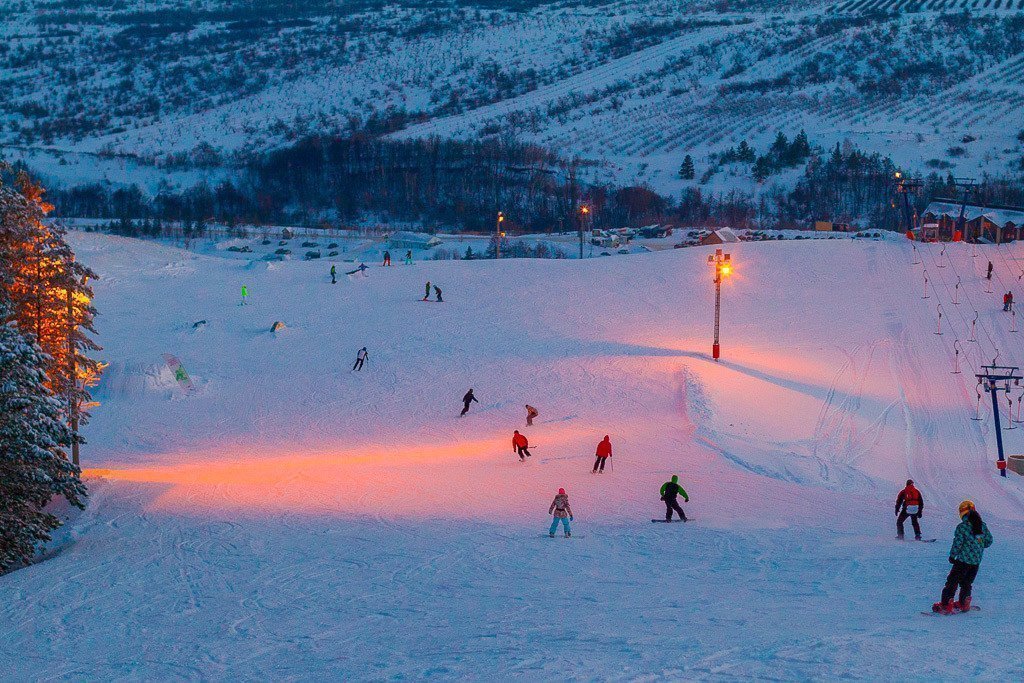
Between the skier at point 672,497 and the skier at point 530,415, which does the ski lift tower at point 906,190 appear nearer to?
the skier at point 530,415

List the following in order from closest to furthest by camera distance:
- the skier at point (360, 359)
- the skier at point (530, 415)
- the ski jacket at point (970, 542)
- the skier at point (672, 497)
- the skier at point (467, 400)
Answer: the ski jacket at point (970, 542)
the skier at point (672, 497)
the skier at point (530, 415)
the skier at point (467, 400)
the skier at point (360, 359)

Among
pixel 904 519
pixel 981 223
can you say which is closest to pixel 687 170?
pixel 981 223

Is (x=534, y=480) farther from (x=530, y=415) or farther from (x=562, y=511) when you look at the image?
(x=530, y=415)

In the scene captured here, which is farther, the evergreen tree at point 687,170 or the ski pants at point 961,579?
the evergreen tree at point 687,170

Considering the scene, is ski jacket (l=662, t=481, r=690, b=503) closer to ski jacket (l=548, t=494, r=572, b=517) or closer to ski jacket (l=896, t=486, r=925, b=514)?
ski jacket (l=548, t=494, r=572, b=517)

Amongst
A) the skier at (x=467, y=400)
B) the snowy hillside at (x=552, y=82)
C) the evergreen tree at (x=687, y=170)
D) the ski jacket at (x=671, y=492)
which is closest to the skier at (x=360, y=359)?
the skier at (x=467, y=400)

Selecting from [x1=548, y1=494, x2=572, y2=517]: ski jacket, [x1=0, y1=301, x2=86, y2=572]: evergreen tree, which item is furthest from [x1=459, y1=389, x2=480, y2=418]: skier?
[x1=548, y1=494, x2=572, y2=517]: ski jacket
